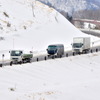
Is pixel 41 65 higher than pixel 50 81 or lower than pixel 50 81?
higher

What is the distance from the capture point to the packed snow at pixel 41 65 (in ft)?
117

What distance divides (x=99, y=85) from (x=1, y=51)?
35551 mm

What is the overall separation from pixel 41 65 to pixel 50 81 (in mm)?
7569

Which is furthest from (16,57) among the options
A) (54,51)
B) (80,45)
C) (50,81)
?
(80,45)

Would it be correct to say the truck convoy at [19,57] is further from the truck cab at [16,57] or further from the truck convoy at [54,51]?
the truck convoy at [54,51]

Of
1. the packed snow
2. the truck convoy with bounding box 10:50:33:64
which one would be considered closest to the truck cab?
the truck convoy with bounding box 10:50:33:64

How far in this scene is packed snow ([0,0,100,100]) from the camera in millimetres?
35812

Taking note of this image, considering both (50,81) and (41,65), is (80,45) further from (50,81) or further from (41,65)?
(50,81)

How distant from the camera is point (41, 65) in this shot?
1945 inches

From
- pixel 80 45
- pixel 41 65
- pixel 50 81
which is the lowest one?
pixel 50 81

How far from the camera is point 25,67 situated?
4531 cm

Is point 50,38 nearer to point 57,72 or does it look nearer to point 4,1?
point 4,1

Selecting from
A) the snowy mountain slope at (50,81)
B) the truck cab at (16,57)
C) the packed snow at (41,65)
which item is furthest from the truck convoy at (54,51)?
the truck cab at (16,57)

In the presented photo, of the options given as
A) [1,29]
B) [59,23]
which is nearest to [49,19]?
A: [59,23]
